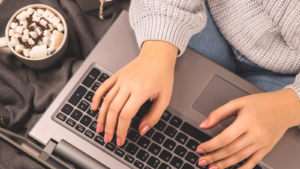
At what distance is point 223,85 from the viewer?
0.47m

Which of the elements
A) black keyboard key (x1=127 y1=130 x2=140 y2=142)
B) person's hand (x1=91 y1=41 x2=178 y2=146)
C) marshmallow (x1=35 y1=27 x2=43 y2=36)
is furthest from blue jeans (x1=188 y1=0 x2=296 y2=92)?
marshmallow (x1=35 y1=27 x2=43 y2=36)

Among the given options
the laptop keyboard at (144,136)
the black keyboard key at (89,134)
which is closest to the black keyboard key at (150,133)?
the laptop keyboard at (144,136)

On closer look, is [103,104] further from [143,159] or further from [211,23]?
[211,23]

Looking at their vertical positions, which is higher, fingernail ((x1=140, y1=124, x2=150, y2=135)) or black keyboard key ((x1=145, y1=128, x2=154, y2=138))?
fingernail ((x1=140, y1=124, x2=150, y2=135))

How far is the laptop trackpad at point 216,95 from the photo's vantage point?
1.47 ft

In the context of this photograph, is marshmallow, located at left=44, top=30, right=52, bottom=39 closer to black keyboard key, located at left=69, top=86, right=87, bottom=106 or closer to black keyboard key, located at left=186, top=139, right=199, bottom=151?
black keyboard key, located at left=69, top=86, right=87, bottom=106

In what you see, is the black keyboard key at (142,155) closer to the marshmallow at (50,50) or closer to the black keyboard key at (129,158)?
the black keyboard key at (129,158)

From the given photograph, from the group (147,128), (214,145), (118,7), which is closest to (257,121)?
(214,145)

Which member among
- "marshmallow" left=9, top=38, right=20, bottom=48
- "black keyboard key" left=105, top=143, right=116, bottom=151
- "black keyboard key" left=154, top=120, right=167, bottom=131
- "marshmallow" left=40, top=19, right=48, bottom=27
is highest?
"marshmallow" left=40, top=19, right=48, bottom=27

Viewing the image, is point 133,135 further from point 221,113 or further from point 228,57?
point 228,57

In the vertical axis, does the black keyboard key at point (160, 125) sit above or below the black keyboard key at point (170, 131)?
above

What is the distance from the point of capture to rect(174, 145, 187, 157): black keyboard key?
424mm

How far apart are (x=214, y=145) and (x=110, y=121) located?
0.19 m

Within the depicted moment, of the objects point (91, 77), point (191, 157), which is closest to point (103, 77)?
point (91, 77)
